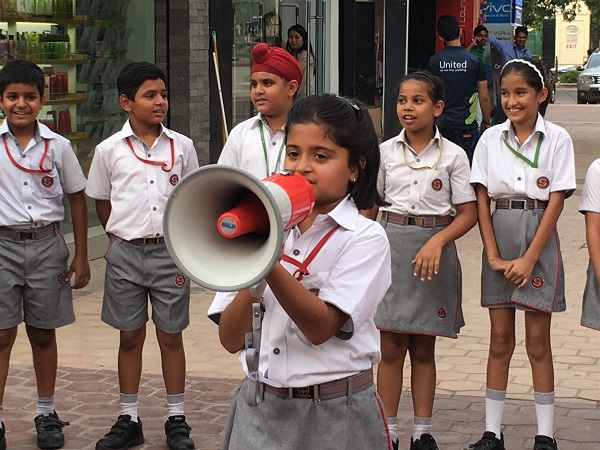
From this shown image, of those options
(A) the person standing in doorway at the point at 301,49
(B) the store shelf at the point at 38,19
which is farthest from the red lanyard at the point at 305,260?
(A) the person standing in doorway at the point at 301,49

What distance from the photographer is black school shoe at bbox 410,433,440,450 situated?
5.30 meters

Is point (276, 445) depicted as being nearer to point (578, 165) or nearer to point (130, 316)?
point (130, 316)

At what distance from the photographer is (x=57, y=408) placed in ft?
19.9

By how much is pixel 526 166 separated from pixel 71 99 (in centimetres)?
602

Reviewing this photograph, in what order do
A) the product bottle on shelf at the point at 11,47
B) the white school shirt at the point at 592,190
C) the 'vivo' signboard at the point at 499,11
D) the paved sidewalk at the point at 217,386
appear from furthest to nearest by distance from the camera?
the 'vivo' signboard at the point at 499,11 → the product bottle on shelf at the point at 11,47 → the paved sidewalk at the point at 217,386 → the white school shirt at the point at 592,190

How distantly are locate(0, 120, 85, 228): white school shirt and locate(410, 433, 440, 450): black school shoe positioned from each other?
6.45 ft

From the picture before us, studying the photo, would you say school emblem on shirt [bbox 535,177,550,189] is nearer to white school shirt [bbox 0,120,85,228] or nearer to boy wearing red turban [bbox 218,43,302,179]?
boy wearing red turban [bbox 218,43,302,179]

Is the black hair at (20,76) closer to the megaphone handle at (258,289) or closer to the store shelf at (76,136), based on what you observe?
the megaphone handle at (258,289)

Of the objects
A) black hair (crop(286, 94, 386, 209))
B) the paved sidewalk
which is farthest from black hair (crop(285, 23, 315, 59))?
black hair (crop(286, 94, 386, 209))

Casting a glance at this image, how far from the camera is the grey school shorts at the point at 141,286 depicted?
17.9ft

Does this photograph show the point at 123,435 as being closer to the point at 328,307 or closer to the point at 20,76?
the point at 20,76

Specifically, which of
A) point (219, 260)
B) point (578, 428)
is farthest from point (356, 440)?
point (578, 428)

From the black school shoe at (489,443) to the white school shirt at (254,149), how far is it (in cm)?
153

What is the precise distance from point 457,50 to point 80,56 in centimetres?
412
